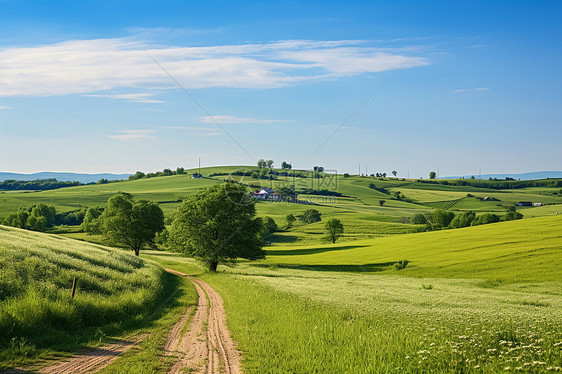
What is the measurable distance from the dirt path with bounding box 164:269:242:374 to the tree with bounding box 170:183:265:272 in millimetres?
27394

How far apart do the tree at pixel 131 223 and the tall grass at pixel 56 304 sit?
4113 cm

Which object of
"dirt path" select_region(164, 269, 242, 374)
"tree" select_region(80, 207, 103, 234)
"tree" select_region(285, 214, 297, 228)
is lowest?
"tree" select_region(285, 214, 297, 228)

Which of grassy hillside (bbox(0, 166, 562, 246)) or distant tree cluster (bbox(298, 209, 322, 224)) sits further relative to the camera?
distant tree cluster (bbox(298, 209, 322, 224))

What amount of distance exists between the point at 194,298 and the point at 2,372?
1358cm

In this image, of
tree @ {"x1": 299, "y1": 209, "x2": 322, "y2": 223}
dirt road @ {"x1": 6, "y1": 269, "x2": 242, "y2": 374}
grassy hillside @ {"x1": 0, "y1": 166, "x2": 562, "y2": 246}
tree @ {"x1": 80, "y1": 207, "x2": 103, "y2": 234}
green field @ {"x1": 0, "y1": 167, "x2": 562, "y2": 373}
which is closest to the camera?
green field @ {"x1": 0, "y1": 167, "x2": 562, "y2": 373}

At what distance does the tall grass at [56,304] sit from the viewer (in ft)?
37.0

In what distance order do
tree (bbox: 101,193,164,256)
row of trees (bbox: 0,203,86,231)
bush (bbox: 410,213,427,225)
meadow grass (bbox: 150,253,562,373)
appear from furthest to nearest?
bush (bbox: 410,213,427,225) < row of trees (bbox: 0,203,86,231) < tree (bbox: 101,193,164,256) < meadow grass (bbox: 150,253,562,373)

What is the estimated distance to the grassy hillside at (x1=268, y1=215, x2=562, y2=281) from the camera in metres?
35.8

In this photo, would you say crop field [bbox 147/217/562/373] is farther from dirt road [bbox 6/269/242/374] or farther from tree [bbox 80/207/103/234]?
tree [bbox 80/207/103/234]

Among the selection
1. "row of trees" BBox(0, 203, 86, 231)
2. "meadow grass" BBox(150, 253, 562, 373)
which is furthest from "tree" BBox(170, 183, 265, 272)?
"row of trees" BBox(0, 203, 86, 231)

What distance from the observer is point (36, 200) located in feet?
527

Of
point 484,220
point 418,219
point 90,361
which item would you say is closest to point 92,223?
point 90,361

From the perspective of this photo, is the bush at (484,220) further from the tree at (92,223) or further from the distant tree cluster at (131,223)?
the tree at (92,223)

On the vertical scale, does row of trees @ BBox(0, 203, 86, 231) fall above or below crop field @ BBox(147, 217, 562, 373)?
below
